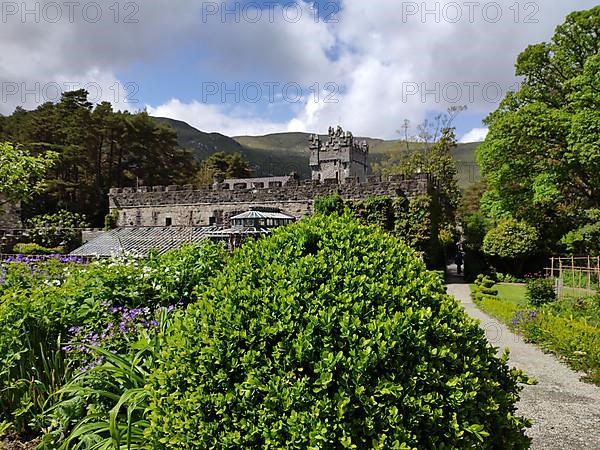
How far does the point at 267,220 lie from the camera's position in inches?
823

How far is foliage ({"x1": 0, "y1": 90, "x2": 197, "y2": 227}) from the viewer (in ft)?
125

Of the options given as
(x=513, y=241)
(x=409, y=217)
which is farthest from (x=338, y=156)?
(x=513, y=241)

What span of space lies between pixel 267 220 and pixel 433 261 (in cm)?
868

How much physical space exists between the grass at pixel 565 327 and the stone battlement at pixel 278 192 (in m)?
9.20

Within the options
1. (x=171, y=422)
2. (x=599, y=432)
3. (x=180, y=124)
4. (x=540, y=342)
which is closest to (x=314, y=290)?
(x=171, y=422)

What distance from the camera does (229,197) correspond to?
26531mm

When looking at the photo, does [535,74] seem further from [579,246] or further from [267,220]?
[267,220]

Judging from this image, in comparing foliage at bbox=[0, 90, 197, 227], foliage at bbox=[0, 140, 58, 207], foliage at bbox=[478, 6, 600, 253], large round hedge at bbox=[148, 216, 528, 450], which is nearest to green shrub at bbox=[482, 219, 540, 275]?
foliage at bbox=[478, 6, 600, 253]

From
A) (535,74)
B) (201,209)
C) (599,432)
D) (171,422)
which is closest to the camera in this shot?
(171,422)

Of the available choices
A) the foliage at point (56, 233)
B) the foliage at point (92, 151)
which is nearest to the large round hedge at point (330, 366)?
the foliage at point (56, 233)

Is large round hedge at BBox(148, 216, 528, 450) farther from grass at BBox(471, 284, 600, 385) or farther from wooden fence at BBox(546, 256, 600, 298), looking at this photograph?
wooden fence at BBox(546, 256, 600, 298)

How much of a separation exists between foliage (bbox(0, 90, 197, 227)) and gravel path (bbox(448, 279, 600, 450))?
35679 millimetres

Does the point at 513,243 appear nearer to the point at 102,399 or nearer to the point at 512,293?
the point at 512,293

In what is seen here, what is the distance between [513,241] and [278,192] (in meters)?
13.2
